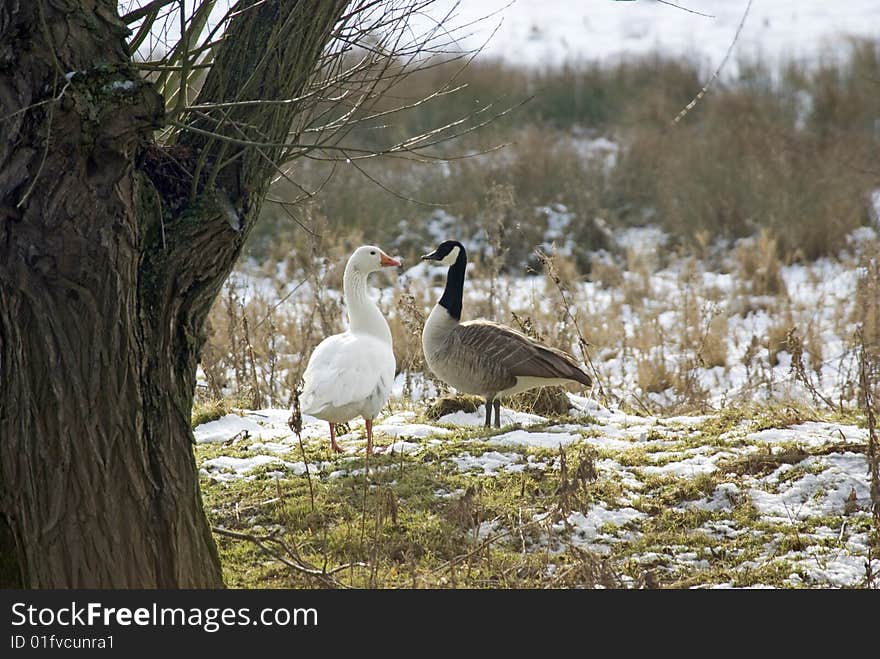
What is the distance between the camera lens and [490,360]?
7078 millimetres

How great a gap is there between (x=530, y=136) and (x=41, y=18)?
15.8 metres

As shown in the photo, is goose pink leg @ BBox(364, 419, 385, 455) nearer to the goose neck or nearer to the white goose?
the white goose

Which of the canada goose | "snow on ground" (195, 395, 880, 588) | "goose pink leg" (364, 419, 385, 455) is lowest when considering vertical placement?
"snow on ground" (195, 395, 880, 588)

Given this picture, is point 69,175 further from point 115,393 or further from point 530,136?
point 530,136

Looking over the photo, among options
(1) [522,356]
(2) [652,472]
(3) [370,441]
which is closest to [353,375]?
(3) [370,441]

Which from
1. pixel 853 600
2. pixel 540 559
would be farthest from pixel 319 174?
pixel 853 600

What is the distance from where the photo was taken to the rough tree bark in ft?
11.6

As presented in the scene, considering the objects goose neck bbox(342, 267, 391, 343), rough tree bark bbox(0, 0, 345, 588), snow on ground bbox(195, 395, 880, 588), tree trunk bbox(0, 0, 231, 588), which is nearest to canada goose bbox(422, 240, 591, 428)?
snow on ground bbox(195, 395, 880, 588)

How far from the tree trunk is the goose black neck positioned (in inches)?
171

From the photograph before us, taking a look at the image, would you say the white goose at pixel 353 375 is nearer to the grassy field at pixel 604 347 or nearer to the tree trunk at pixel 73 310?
the grassy field at pixel 604 347

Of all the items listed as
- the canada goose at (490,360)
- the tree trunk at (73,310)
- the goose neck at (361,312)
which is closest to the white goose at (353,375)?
the goose neck at (361,312)

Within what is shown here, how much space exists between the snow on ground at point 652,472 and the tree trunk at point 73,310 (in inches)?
63.3

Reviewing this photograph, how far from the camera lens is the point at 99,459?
3629 millimetres

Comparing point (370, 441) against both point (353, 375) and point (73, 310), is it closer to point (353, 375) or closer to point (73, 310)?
point (353, 375)
